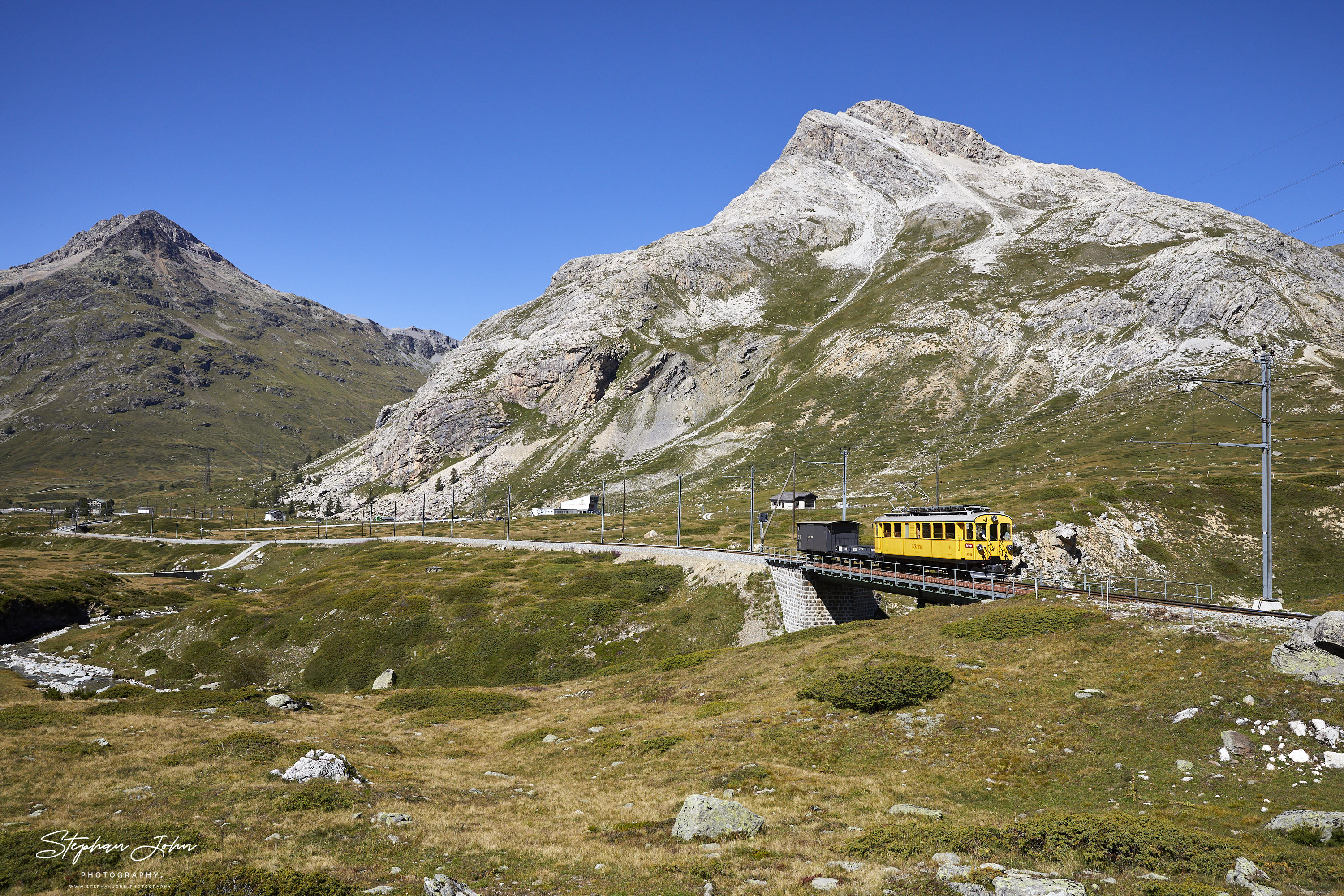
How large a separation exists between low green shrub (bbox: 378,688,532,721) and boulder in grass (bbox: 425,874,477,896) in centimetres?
3118

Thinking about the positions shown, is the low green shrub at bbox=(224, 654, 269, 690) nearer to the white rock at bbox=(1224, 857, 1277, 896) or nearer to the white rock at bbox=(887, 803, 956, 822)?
the white rock at bbox=(887, 803, 956, 822)

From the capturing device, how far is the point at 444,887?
50.5 feet

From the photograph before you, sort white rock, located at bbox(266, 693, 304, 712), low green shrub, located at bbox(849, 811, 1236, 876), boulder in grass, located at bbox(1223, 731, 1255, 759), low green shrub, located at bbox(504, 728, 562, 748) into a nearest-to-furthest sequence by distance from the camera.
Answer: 1. low green shrub, located at bbox(849, 811, 1236, 876)
2. boulder in grass, located at bbox(1223, 731, 1255, 759)
3. low green shrub, located at bbox(504, 728, 562, 748)
4. white rock, located at bbox(266, 693, 304, 712)

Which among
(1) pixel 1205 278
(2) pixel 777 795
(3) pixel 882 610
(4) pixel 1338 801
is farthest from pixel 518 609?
A: (1) pixel 1205 278

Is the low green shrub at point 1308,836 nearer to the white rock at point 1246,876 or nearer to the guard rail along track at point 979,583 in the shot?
the white rock at point 1246,876

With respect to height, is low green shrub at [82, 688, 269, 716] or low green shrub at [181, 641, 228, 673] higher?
low green shrub at [82, 688, 269, 716]

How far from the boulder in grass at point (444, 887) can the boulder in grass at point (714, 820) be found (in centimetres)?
654

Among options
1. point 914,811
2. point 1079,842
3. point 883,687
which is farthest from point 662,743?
point 1079,842

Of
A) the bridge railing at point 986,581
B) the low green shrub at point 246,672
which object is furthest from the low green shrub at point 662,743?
the low green shrub at point 246,672

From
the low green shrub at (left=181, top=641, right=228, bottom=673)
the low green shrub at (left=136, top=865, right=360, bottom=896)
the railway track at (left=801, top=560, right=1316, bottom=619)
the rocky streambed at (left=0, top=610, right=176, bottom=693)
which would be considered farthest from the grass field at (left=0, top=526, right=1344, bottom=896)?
the low green shrub at (left=181, top=641, right=228, bottom=673)

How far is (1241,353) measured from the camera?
527 feet

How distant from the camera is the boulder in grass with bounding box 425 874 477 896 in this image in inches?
599

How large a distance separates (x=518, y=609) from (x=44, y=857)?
2154 inches

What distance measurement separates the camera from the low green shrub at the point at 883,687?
3034cm
